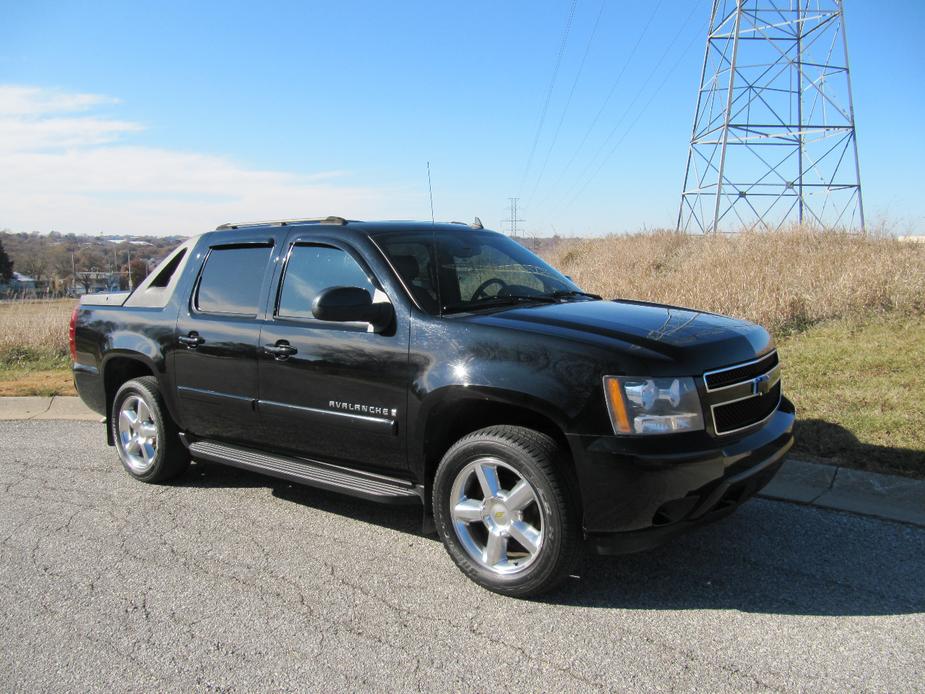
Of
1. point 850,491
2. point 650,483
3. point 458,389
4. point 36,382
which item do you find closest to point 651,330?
point 650,483

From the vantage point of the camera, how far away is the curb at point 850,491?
14.5ft

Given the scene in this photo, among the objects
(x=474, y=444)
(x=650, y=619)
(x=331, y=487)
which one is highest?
(x=474, y=444)

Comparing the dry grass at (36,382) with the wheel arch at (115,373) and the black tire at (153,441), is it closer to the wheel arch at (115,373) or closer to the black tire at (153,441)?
the wheel arch at (115,373)

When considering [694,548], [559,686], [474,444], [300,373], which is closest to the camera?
[559,686]

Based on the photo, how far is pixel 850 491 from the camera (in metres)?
4.68

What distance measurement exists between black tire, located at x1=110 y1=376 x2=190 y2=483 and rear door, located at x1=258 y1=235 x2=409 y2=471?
110 centimetres

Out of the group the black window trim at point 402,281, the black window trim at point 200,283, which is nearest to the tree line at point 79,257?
the black window trim at point 200,283

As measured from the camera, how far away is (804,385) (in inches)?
262

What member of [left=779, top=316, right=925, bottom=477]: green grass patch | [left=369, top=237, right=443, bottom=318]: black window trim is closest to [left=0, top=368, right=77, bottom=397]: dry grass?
[left=369, top=237, right=443, bottom=318]: black window trim

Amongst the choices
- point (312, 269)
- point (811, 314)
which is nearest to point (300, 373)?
point (312, 269)

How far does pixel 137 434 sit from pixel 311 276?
2156 millimetres

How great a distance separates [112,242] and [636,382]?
1189 inches

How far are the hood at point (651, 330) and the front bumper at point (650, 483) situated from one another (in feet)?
1.28

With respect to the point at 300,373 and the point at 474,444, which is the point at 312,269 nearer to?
the point at 300,373
